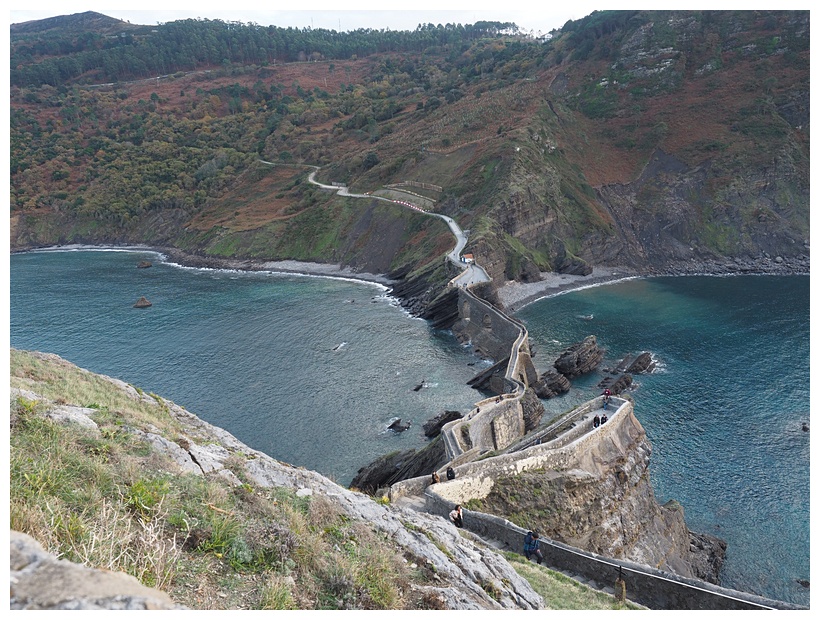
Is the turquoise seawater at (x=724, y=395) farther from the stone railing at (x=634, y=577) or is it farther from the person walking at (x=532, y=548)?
the person walking at (x=532, y=548)

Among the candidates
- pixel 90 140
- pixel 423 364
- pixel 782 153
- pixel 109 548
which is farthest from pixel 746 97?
pixel 90 140

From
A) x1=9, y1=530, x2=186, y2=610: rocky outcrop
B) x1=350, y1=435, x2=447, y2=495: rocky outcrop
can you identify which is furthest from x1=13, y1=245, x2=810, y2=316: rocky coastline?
x1=9, y1=530, x2=186, y2=610: rocky outcrop

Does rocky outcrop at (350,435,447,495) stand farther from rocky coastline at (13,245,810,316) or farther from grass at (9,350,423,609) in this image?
rocky coastline at (13,245,810,316)

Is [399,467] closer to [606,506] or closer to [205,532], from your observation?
[606,506]

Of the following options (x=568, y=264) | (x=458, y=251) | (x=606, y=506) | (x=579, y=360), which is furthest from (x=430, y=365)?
(x=568, y=264)

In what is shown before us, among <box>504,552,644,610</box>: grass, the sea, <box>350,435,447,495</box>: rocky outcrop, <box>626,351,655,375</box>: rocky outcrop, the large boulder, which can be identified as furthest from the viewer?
<box>626,351,655,375</box>: rocky outcrop
